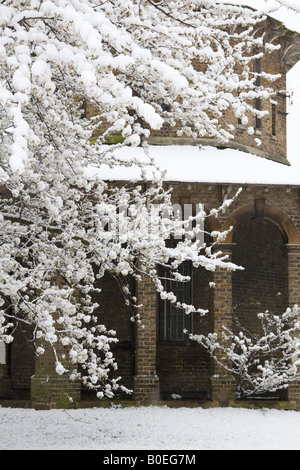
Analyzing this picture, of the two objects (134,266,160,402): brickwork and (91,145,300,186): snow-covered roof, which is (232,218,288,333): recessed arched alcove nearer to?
(91,145,300,186): snow-covered roof

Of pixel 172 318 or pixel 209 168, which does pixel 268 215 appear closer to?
pixel 209 168

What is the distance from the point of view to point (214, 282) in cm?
1266

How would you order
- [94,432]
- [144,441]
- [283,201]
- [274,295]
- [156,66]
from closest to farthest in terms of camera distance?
[156,66], [144,441], [94,432], [283,201], [274,295]

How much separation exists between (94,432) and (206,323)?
17.4 ft

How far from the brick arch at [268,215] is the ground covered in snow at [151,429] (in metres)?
3.41

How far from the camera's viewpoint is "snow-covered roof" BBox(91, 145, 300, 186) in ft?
39.7

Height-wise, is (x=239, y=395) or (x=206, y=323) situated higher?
(x=206, y=323)

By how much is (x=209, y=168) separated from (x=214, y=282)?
2217 mm

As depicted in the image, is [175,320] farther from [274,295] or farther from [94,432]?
[94,432]

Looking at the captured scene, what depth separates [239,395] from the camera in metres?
13.2

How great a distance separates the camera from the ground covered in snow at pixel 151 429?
9.02 m

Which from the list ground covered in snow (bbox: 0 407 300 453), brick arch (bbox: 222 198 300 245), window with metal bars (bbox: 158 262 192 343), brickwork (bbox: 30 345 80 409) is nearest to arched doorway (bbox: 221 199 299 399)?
window with metal bars (bbox: 158 262 192 343)

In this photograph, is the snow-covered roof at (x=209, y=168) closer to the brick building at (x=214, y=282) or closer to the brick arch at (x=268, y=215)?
the brick building at (x=214, y=282)
